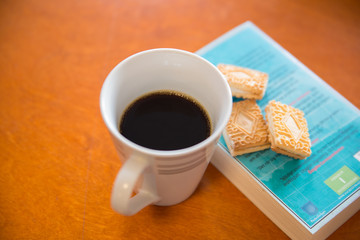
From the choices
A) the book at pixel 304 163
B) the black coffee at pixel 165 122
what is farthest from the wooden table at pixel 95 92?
the black coffee at pixel 165 122

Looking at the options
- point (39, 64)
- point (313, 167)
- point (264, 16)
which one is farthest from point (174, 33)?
point (313, 167)

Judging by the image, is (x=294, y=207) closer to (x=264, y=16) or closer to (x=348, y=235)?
(x=348, y=235)

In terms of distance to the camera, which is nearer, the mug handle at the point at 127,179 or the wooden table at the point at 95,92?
the mug handle at the point at 127,179

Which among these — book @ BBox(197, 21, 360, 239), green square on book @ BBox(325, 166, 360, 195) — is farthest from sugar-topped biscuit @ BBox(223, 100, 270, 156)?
green square on book @ BBox(325, 166, 360, 195)

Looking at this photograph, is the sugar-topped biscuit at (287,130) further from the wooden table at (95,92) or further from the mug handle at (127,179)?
the mug handle at (127,179)

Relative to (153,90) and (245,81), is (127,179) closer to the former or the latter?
(153,90)

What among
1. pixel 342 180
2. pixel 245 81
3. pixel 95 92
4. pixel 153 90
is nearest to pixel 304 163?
pixel 342 180

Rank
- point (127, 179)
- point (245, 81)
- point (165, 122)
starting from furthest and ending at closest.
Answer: point (245, 81) < point (165, 122) < point (127, 179)

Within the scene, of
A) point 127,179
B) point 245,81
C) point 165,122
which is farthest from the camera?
point 245,81
